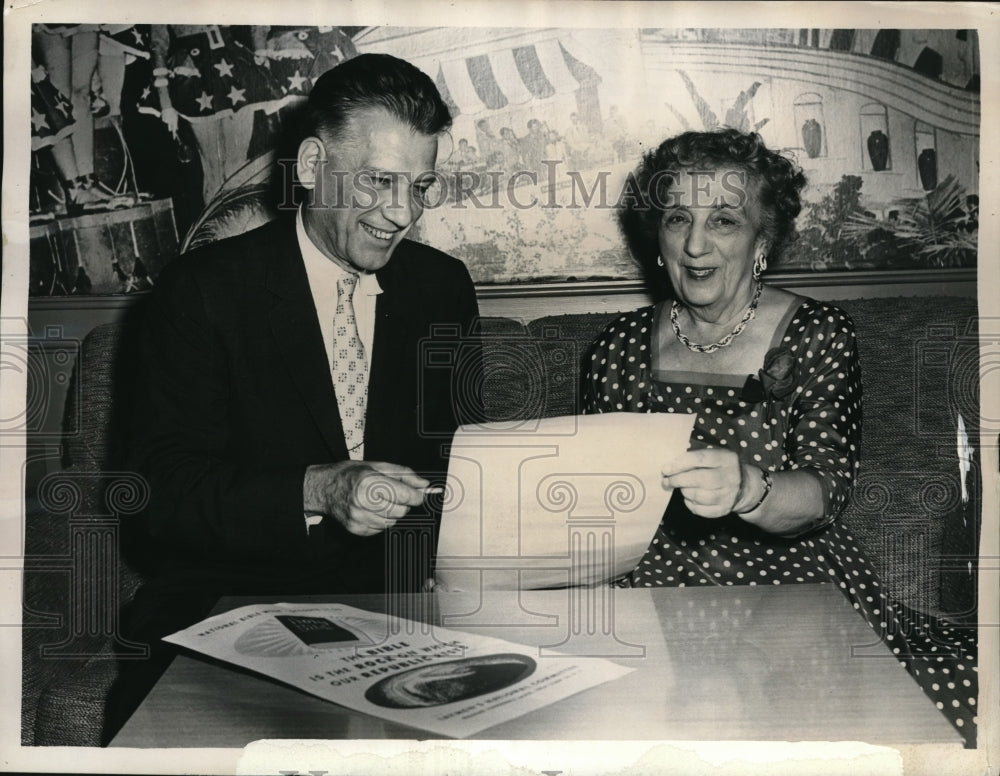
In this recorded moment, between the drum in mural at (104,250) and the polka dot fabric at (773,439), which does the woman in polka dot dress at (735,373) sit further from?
the drum in mural at (104,250)

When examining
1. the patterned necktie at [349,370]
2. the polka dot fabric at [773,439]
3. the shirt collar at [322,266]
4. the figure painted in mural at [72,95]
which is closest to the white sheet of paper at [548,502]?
the polka dot fabric at [773,439]

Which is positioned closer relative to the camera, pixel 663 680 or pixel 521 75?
pixel 663 680

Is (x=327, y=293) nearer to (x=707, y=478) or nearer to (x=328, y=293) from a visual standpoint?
(x=328, y=293)

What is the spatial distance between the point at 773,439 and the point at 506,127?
2.02ft

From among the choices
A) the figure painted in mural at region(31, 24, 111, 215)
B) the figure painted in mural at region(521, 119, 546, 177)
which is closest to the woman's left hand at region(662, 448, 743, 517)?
the figure painted in mural at region(521, 119, 546, 177)

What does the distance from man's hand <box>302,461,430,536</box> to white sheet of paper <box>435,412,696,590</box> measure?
7cm

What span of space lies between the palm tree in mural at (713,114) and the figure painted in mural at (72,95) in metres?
0.88

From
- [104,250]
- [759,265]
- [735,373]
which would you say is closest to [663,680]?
[735,373]

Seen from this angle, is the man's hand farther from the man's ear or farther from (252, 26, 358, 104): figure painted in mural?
(252, 26, 358, 104): figure painted in mural

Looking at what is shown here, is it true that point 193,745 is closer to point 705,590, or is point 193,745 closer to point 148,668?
point 148,668

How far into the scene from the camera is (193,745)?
1.37 m

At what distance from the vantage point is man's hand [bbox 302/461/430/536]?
160 cm

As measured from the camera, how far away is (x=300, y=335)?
1627 mm

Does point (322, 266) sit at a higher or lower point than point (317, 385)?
higher
